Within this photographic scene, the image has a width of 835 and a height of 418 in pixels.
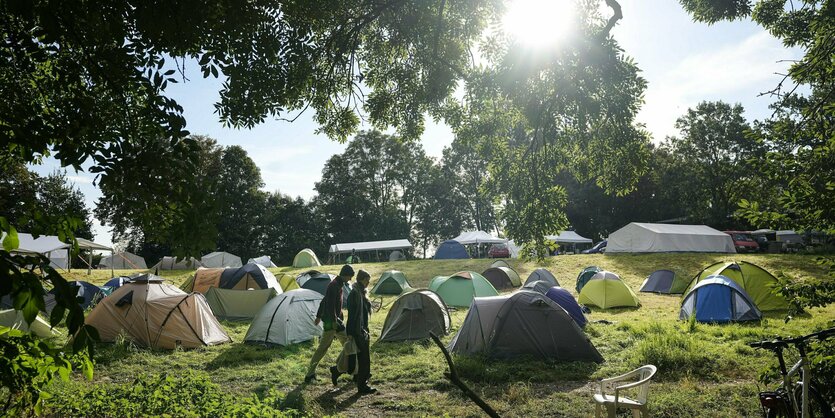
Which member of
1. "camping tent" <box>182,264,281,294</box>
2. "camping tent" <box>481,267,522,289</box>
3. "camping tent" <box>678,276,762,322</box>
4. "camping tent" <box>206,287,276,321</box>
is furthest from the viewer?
"camping tent" <box>481,267,522,289</box>

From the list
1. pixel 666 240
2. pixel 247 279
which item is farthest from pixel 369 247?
pixel 247 279

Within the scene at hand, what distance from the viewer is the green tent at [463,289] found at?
1684cm

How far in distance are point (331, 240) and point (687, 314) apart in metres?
41.6

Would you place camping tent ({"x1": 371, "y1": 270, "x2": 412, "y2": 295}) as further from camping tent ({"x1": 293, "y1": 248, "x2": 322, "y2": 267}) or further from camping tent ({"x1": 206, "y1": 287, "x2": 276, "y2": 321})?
camping tent ({"x1": 293, "y1": 248, "x2": 322, "y2": 267})

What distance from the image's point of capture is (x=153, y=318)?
11.1 meters

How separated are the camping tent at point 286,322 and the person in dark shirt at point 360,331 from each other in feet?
11.8

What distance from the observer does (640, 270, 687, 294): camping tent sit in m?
20.5

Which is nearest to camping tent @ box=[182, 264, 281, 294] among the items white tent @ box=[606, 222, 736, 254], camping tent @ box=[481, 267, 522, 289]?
camping tent @ box=[481, 267, 522, 289]

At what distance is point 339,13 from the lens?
780 cm

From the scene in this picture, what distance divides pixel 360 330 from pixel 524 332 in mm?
3245

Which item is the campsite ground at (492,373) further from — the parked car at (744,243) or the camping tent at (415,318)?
the parked car at (744,243)

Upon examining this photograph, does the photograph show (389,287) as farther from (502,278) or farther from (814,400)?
(814,400)

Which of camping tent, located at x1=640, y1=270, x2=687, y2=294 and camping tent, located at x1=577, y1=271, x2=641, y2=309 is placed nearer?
camping tent, located at x1=577, y1=271, x2=641, y2=309

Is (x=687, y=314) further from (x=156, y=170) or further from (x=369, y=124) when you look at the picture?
(x=156, y=170)
